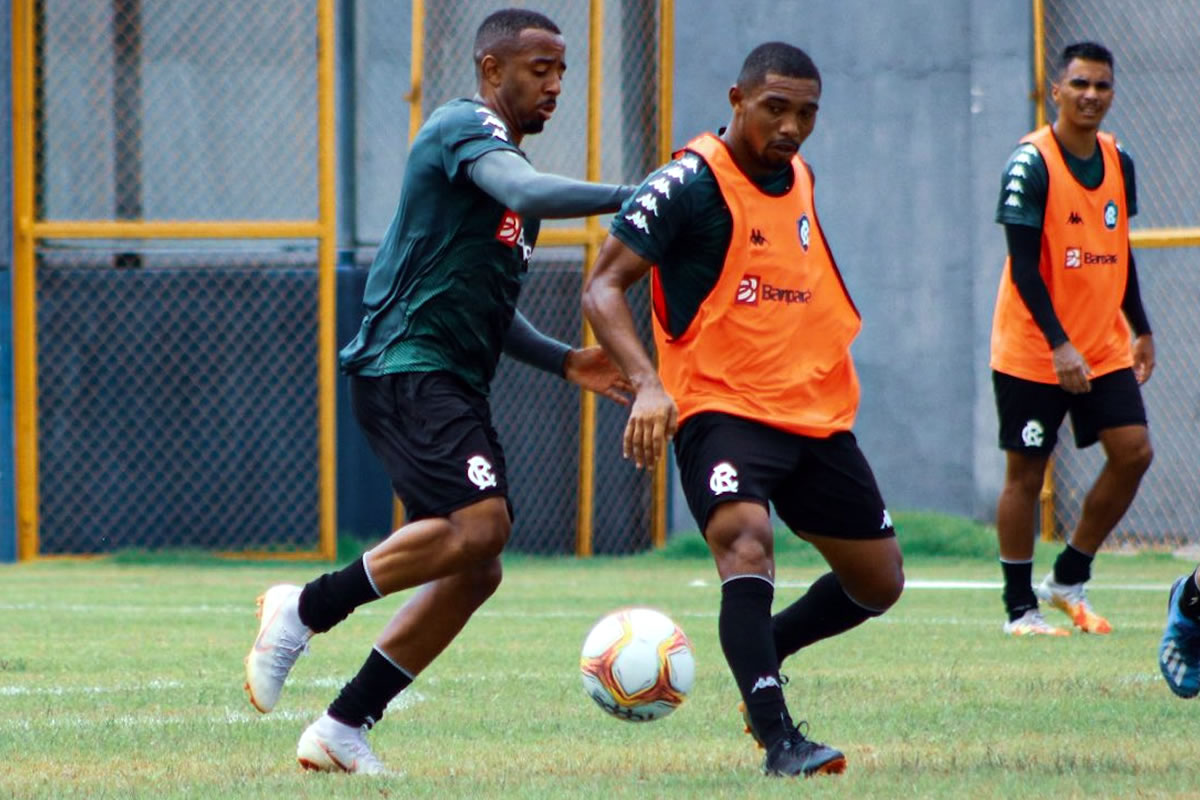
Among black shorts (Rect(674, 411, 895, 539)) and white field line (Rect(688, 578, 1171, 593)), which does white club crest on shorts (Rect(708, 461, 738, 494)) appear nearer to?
black shorts (Rect(674, 411, 895, 539))

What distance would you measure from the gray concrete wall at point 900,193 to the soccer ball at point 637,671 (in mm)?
9673

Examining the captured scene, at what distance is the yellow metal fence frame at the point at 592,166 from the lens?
13953mm

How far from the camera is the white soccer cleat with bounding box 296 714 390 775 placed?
482 cm

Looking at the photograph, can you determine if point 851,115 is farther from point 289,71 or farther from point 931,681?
point 931,681

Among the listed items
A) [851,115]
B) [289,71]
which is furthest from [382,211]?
[851,115]

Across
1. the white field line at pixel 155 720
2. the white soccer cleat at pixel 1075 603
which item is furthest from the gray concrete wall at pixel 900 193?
the white field line at pixel 155 720

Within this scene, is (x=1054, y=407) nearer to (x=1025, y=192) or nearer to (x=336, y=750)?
(x=1025, y=192)

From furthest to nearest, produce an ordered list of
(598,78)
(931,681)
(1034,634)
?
(598,78), (1034,634), (931,681)

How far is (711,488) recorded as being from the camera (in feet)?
16.3

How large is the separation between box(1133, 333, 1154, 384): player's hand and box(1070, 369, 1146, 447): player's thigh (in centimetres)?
25

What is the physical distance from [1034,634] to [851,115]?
702cm

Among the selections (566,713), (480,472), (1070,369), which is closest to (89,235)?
(1070,369)

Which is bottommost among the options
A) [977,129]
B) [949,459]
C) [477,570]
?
[949,459]

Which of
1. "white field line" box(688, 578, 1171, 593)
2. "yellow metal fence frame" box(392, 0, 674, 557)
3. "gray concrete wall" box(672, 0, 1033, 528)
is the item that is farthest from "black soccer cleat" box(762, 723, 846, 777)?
"gray concrete wall" box(672, 0, 1033, 528)
